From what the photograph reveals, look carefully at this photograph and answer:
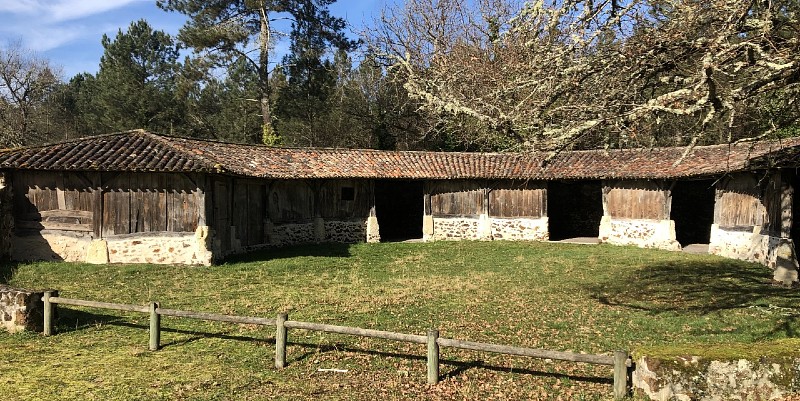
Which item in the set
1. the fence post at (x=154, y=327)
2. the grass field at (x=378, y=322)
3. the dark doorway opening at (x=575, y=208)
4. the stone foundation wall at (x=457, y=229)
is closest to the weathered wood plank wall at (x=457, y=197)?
the stone foundation wall at (x=457, y=229)

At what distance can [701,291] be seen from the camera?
12.0m

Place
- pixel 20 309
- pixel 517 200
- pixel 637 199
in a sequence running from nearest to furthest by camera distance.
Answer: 1. pixel 20 309
2. pixel 637 199
3. pixel 517 200

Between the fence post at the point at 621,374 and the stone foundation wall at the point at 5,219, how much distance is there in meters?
16.2

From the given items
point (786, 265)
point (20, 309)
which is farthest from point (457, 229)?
point (20, 309)

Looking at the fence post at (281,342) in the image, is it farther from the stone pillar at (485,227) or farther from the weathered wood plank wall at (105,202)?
the stone pillar at (485,227)

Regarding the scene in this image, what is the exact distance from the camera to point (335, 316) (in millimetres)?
10047

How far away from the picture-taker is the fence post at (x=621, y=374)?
19.0ft

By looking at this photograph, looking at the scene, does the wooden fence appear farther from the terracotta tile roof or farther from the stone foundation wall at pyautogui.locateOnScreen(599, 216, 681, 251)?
the stone foundation wall at pyautogui.locateOnScreen(599, 216, 681, 251)

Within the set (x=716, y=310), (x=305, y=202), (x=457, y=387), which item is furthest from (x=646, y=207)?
(x=457, y=387)

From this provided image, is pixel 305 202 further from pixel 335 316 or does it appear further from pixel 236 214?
pixel 335 316

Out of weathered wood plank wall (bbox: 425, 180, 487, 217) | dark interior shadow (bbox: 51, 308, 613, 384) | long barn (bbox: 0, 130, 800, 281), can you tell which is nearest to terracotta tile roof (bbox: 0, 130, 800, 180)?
long barn (bbox: 0, 130, 800, 281)

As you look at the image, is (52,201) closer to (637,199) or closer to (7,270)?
(7,270)

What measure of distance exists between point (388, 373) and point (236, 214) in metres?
12.3

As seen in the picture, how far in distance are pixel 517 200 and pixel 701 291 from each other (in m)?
11.3
